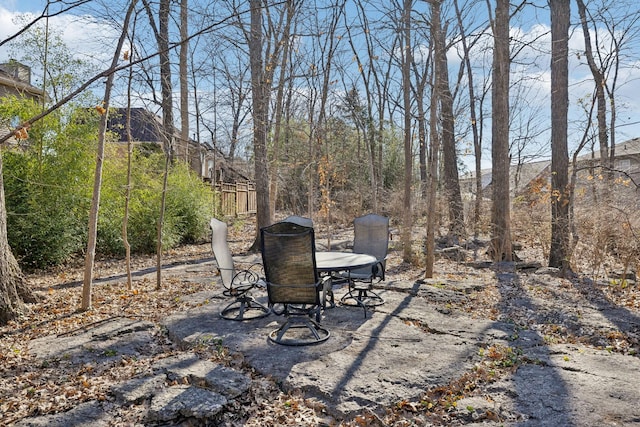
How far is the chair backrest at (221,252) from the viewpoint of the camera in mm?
4589

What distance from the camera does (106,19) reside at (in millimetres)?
5367

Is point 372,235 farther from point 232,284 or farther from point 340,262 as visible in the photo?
point 232,284

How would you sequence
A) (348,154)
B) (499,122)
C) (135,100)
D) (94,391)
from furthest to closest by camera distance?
1. (348,154)
2. (499,122)
3. (135,100)
4. (94,391)

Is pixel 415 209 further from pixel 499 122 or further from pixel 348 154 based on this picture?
pixel 499 122

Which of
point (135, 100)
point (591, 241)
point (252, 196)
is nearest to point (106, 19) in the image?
point (135, 100)

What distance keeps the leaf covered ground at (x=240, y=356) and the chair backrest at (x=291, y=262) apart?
0.70m

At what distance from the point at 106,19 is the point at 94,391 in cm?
443

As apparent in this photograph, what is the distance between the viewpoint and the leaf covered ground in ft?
8.82

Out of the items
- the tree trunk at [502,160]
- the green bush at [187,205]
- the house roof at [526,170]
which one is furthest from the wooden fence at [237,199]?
the tree trunk at [502,160]

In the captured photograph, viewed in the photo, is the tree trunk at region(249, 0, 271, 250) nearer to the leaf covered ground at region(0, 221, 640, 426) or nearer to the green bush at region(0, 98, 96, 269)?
the leaf covered ground at region(0, 221, 640, 426)

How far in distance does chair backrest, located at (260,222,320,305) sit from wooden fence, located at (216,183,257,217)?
40.1ft

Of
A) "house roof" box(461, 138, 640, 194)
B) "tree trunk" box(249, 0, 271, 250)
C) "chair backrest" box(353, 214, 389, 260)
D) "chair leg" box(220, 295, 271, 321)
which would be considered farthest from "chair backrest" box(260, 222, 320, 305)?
"house roof" box(461, 138, 640, 194)

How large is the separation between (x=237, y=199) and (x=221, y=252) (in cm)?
1551

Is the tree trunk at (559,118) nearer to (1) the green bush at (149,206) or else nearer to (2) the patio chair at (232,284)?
(2) the patio chair at (232,284)
